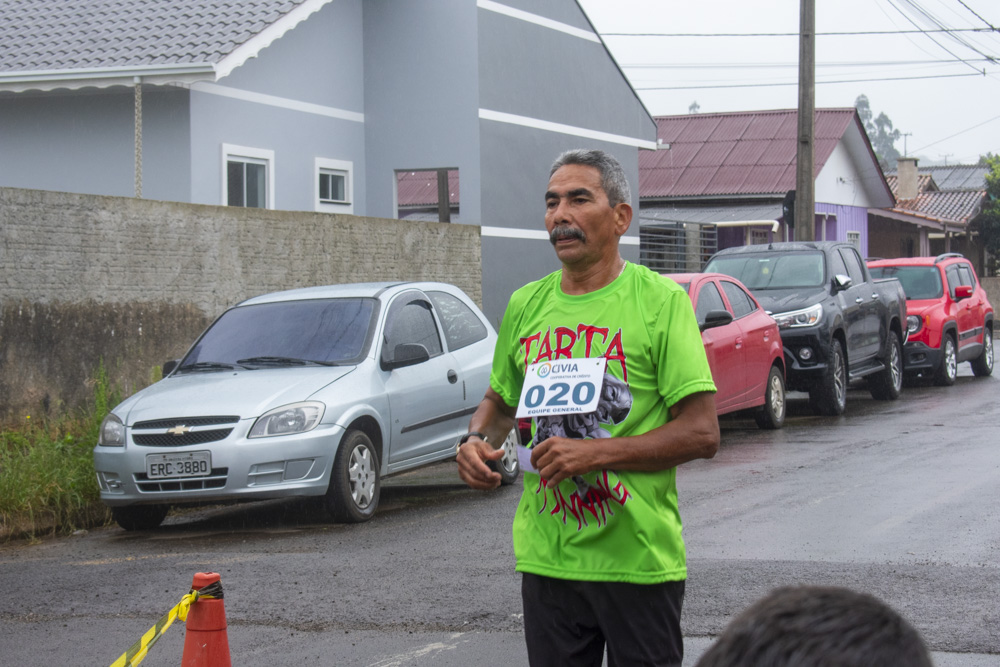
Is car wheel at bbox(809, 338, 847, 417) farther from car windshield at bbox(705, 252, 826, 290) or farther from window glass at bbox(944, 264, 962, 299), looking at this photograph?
window glass at bbox(944, 264, 962, 299)

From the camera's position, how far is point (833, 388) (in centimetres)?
1502

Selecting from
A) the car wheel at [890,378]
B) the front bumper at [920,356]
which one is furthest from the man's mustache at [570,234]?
the front bumper at [920,356]

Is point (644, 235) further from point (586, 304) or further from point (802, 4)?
point (586, 304)

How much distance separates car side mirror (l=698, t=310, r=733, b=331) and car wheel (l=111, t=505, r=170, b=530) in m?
5.42

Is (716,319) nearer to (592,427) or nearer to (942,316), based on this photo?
(942,316)

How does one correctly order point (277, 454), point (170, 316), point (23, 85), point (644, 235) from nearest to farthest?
point (277, 454), point (170, 316), point (23, 85), point (644, 235)

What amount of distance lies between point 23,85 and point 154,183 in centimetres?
202

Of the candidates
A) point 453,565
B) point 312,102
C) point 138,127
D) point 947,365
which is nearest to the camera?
point 453,565

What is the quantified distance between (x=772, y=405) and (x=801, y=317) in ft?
4.51

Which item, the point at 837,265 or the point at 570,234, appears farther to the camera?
the point at 837,265

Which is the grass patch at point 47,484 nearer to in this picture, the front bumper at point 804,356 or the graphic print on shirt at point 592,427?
the graphic print on shirt at point 592,427

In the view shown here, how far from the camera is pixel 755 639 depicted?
140 centimetres

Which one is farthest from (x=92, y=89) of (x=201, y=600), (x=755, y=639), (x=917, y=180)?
(x=917, y=180)

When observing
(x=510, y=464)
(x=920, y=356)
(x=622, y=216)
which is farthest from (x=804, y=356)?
(x=622, y=216)
